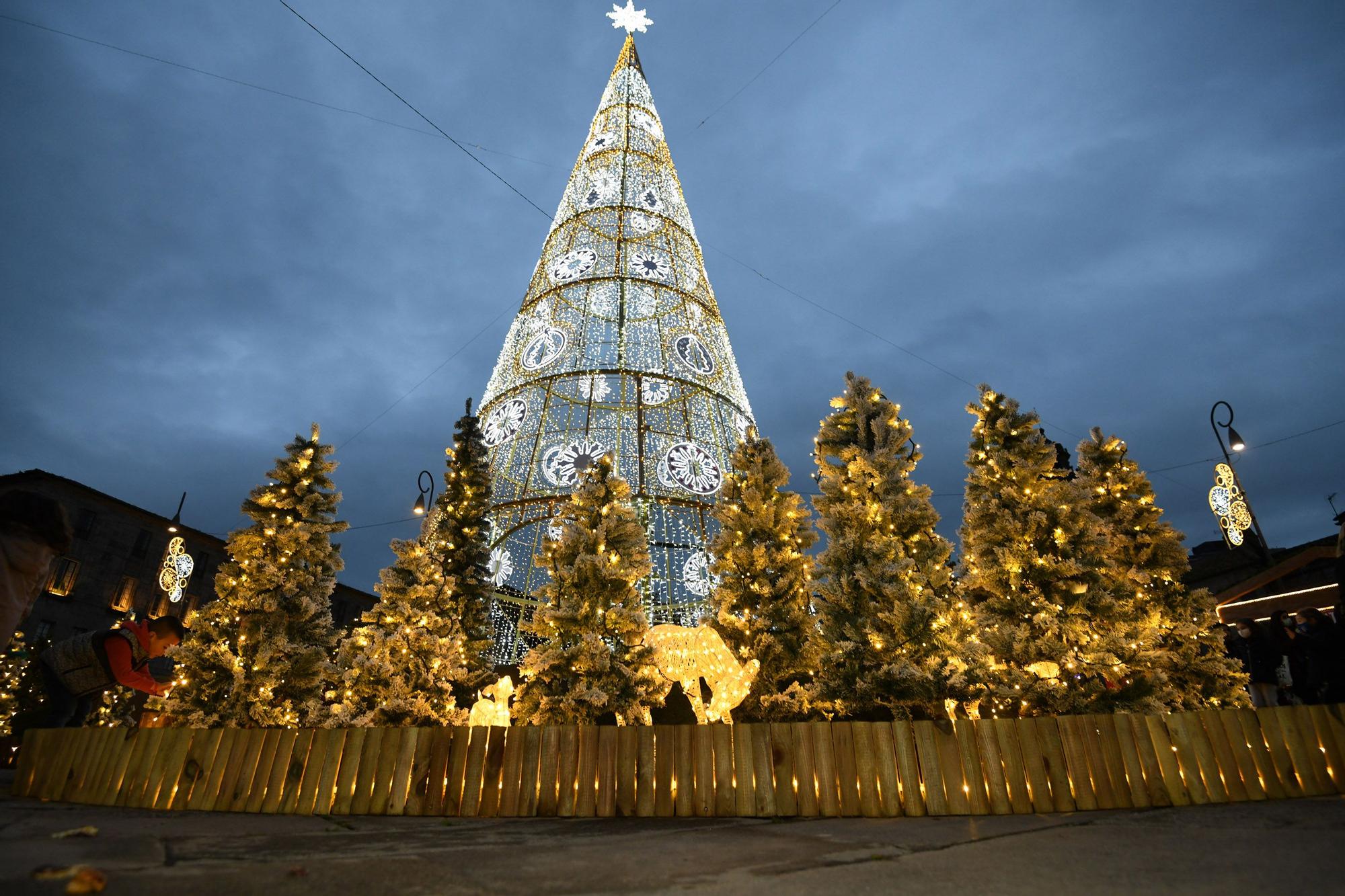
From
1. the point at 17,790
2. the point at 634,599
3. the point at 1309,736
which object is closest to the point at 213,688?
the point at 17,790

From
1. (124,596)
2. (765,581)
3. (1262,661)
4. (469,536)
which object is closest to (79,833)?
A: (765,581)

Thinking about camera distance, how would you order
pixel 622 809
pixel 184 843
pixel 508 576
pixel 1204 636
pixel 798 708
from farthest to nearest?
pixel 508 576
pixel 1204 636
pixel 798 708
pixel 622 809
pixel 184 843

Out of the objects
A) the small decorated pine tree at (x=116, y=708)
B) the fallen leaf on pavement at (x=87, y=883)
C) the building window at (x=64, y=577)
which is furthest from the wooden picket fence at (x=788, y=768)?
the building window at (x=64, y=577)

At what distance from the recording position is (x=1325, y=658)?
24.7 ft

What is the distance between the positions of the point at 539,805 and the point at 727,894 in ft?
12.9

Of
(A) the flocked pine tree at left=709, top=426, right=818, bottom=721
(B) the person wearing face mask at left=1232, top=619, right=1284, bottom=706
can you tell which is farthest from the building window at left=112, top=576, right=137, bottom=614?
(B) the person wearing face mask at left=1232, top=619, right=1284, bottom=706

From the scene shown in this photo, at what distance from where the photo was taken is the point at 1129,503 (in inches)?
533

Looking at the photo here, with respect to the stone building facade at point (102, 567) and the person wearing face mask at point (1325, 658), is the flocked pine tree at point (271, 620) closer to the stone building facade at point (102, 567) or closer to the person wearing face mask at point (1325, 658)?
the person wearing face mask at point (1325, 658)

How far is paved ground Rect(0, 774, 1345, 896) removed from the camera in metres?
2.95

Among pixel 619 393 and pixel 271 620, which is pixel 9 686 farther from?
pixel 619 393

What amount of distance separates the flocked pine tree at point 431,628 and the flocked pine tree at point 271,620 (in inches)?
29.4

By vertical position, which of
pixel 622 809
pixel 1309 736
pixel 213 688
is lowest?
pixel 622 809

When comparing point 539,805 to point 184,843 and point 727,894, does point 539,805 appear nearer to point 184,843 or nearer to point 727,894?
point 184,843

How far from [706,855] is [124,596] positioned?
138 ft
